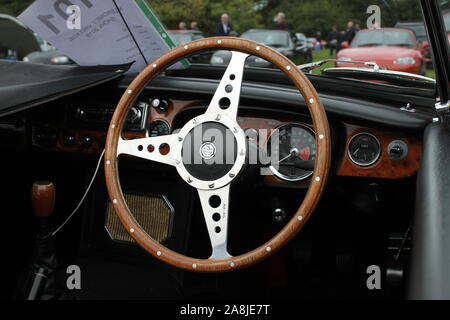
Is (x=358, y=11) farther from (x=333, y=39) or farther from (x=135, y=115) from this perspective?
(x=135, y=115)

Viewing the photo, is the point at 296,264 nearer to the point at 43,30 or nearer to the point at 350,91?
the point at 350,91

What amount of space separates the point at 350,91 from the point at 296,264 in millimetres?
967

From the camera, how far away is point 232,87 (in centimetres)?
172

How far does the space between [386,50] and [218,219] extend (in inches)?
53.5

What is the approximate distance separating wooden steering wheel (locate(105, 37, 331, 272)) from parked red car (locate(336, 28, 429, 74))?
677 millimetres

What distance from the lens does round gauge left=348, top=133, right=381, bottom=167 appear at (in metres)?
2.00

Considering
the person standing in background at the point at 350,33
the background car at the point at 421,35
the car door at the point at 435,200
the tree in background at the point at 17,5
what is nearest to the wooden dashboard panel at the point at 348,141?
the car door at the point at 435,200

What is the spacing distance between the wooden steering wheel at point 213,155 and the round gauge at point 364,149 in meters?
0.44

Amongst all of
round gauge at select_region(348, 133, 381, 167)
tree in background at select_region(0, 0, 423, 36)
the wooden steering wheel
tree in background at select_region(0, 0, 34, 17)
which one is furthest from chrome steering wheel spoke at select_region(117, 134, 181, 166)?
tree in background at select_region(0, 0, 34, 17)

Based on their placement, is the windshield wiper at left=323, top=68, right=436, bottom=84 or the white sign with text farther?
the windshield wiper at left=323, top=68, right=436, bottom=84

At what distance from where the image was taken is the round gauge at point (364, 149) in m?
2.00

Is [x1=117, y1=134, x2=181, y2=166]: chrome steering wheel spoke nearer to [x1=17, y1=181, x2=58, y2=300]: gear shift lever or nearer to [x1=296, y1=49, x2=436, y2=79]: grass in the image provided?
[x1=17, y1=181, x2=58, y2=300]: gear shift lever

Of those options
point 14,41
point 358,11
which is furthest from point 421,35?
point 14,41
